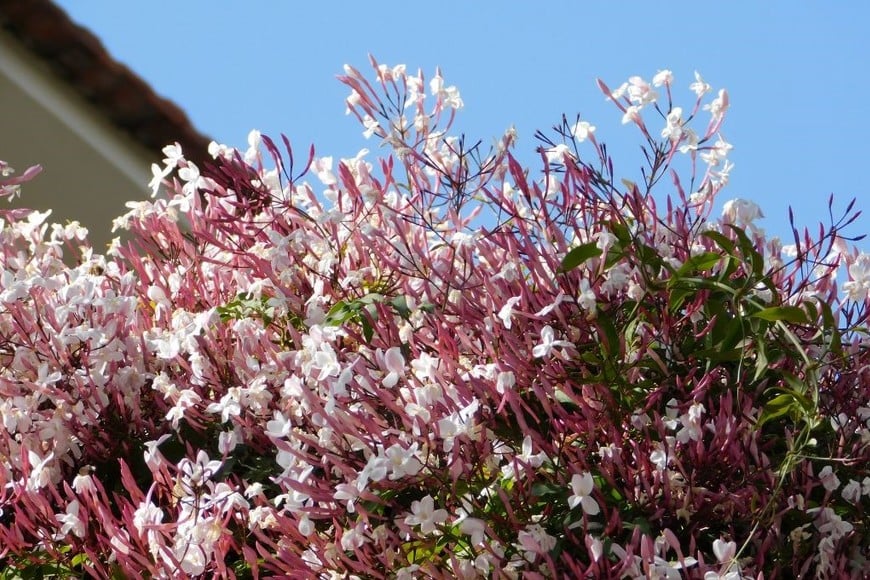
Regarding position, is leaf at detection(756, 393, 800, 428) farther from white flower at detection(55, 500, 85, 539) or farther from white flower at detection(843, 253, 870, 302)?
white flower at detection(55, 500, 85, 539)

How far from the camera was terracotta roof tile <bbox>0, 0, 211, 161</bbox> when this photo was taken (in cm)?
473

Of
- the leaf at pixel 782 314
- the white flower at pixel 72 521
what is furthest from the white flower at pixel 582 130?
the white flower at pixel 72 521

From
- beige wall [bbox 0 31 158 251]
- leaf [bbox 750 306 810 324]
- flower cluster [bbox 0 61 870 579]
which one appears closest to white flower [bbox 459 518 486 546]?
flower cluster [bbox 0 61 870 579]

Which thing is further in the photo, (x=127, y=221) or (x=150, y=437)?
(x=127, y=221)

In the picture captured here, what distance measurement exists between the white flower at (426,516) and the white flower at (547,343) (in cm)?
29

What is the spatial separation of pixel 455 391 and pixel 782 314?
21.4 inches

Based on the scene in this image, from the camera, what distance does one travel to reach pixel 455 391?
199 centimetres

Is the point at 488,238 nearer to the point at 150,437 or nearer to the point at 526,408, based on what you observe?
the point at 526,408

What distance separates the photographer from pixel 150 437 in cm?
241

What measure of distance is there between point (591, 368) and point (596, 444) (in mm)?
128

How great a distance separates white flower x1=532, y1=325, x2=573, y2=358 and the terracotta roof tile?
3258 millimetres

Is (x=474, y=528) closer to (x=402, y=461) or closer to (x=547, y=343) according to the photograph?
(x=402, y=461)

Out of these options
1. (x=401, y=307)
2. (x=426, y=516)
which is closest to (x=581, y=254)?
(x=401, y=307)

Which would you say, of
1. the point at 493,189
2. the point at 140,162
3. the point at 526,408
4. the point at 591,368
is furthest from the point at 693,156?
the point at 140,162
